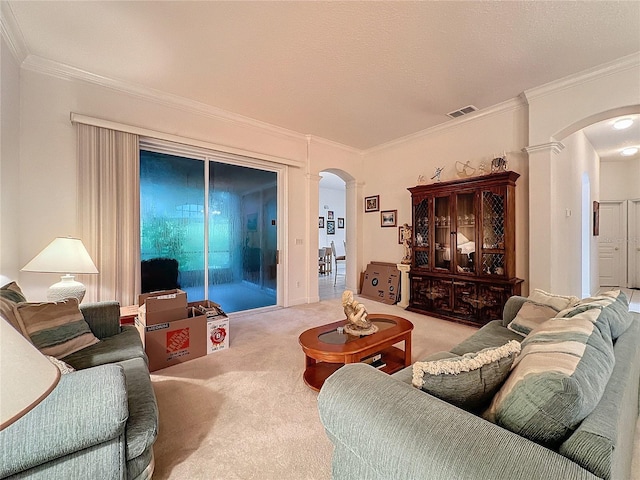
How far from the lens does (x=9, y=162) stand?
2.33 meters

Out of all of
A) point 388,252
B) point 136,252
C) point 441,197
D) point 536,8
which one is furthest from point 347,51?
point 388,252

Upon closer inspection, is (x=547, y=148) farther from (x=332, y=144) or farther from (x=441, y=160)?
(x=332, y=144)

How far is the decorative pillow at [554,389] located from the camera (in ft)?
2.37

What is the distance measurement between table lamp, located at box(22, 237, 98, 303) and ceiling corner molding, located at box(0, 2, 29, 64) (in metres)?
1.69

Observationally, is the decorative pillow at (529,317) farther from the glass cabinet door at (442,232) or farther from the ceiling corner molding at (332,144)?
the ceiling corner molding at (332,144)

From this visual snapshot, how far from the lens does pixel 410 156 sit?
15.6 feet

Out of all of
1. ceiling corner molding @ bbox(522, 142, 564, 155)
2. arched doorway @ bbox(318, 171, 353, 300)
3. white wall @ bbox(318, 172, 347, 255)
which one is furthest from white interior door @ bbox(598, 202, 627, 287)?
white wall @ bbox(318, 172, 347, 255)

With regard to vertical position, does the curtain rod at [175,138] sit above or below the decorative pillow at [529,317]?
above

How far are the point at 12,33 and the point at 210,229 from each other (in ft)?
8.03

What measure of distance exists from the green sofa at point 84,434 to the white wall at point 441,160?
13.4ft

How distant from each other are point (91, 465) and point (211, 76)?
3.24 metres

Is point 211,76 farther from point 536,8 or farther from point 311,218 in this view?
point 536,8

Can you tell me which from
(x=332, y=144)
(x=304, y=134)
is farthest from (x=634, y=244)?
(x=304, y=134)

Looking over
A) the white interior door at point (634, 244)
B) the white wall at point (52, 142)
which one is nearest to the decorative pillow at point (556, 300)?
the white wall at point (52, 142)
